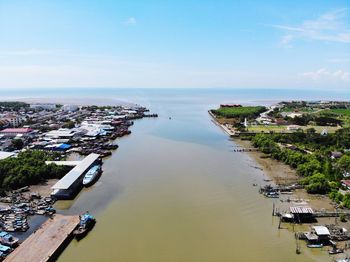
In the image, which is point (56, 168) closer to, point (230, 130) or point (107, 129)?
point (107, 129)

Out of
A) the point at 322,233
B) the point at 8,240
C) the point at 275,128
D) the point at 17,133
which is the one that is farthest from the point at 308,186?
the point at 17,133

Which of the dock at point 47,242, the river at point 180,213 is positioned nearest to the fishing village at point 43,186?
the dock at point 47,242

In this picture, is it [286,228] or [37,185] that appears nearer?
[286,228]

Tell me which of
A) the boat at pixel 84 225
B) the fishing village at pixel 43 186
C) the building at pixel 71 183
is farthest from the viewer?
the building at pixel 71 183

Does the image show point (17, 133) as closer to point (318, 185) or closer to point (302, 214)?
point (318, 185)

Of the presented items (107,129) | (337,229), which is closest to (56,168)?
(337,229)

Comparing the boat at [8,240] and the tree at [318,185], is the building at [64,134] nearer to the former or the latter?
the boat at [8,240]

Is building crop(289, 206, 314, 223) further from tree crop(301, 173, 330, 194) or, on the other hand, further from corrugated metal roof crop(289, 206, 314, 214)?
tree crop(301, 173, 330, 194)
